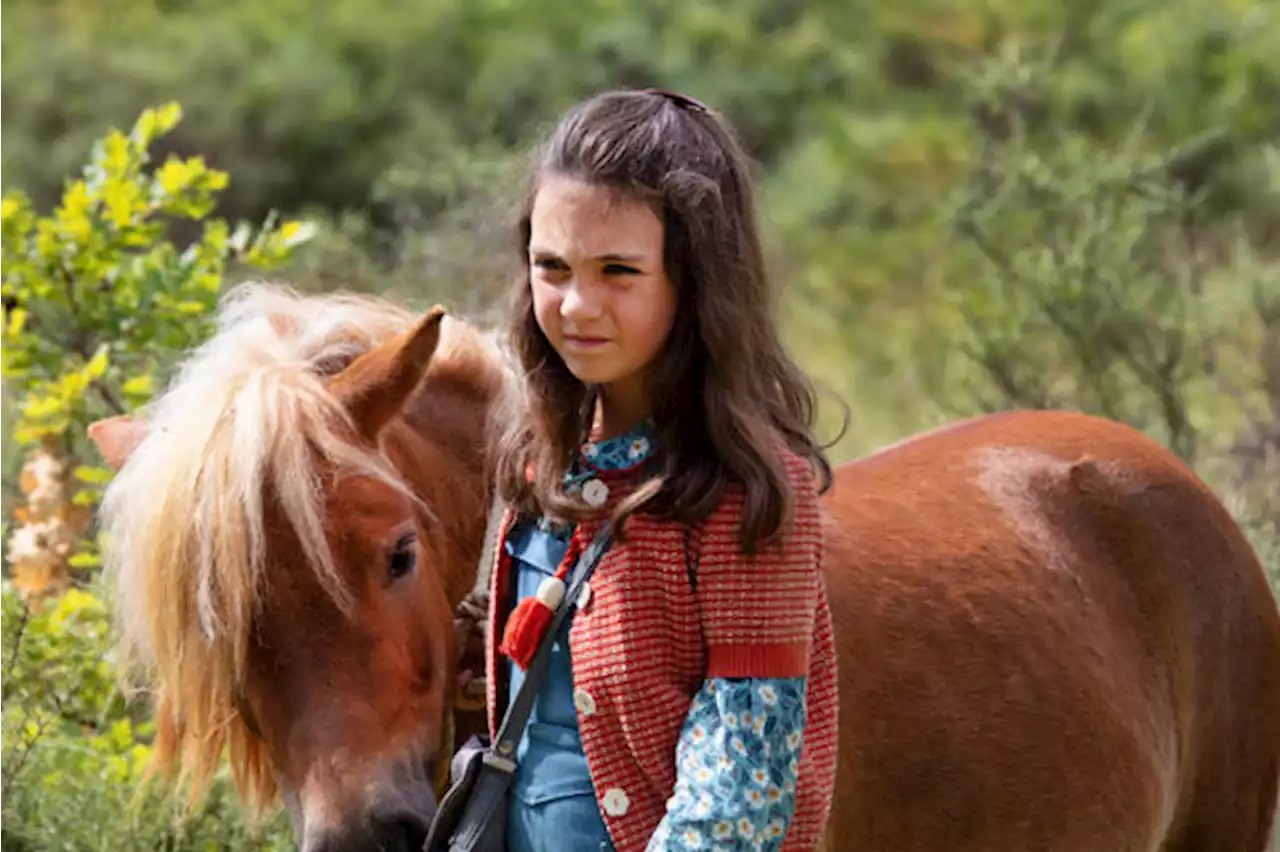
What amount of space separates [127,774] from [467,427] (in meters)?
1.33

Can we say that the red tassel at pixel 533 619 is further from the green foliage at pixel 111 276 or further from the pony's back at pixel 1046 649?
the green foliage at pixel 111 276

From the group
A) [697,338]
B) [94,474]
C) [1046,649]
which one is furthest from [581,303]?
[94,474]

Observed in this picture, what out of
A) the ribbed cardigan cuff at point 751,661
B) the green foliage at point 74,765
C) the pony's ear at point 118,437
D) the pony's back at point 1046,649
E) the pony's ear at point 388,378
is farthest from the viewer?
the green foliage at point 74,765

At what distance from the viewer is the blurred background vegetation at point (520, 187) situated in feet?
13.5

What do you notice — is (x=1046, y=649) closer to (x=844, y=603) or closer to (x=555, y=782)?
(x=844, y=603)

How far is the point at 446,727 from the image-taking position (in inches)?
95.7

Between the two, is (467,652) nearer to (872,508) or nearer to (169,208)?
(872,508)

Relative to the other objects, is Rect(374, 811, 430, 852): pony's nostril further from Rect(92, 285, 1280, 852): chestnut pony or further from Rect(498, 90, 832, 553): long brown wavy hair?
Rect(498, 90, 832, 553): long brown wavy hair

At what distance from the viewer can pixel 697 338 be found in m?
2.08

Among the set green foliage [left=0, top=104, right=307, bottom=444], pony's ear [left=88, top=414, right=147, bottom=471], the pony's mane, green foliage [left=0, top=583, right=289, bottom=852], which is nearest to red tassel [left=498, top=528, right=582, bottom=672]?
the pony's mane

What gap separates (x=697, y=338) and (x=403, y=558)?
569 millimetres

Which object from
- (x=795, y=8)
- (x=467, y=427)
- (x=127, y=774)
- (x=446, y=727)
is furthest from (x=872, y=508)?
(x=795, y=8)

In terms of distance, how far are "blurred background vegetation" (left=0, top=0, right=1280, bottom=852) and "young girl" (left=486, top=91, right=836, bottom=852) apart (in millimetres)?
322

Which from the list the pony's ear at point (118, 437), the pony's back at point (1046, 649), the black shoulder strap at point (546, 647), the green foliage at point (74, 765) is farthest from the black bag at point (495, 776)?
the green foliage at point (74, 765)
